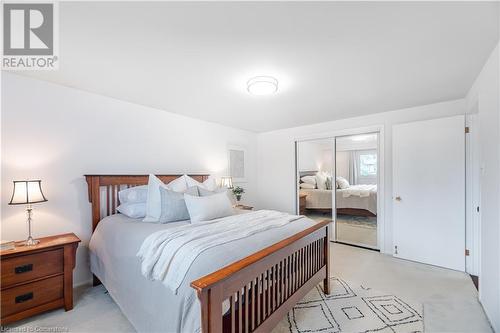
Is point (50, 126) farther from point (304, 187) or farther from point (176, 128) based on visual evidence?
point (304, 187)


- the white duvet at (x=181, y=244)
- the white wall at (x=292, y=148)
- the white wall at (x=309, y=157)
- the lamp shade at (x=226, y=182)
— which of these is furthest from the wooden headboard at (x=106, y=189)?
the white wall at (x=309, y=157)

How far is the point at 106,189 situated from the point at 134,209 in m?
0.58

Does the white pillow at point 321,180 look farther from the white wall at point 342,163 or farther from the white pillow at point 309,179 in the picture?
the white wall at point 342,163

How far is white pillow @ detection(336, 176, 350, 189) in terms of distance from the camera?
416 cm

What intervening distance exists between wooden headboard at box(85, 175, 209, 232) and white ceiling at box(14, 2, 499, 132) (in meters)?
1.06

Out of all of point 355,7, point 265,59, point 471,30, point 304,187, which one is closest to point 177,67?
point 265,59

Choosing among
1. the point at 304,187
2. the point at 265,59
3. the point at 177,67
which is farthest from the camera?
the point at 304,187

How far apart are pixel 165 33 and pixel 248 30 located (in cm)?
59

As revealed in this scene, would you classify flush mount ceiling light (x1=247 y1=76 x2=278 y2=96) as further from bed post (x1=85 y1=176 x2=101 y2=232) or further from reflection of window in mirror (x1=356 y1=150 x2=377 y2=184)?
reflection of window in mirror (x1=356 y1=150 x2=377 y2=184)

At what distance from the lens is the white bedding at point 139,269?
1318 mm

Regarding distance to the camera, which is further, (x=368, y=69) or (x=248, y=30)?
(x=368, y=69)

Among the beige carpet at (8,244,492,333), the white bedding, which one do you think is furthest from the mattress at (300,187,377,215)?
the white bedding

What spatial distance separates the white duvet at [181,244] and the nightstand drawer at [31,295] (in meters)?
1.03

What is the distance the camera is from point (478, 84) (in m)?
2.30
